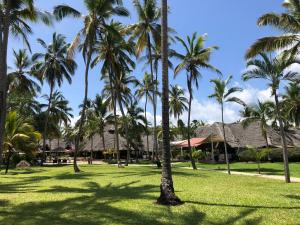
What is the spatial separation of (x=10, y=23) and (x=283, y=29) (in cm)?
1195

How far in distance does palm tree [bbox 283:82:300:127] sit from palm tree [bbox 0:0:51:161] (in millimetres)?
36178

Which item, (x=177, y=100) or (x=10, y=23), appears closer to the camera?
(x=10, y=23)

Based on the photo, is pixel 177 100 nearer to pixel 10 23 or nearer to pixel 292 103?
→ pixel 292 103

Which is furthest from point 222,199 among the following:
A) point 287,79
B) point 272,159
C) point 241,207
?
point 272,159

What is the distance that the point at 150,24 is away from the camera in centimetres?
3025

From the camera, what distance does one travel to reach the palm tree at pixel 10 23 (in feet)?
39.9

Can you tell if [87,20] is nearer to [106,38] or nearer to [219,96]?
[106,38]

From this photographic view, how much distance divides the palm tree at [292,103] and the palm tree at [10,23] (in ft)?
119

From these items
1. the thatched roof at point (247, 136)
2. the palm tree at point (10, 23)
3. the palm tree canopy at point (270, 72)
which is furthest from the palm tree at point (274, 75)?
the thatched roof at point (247, 136)

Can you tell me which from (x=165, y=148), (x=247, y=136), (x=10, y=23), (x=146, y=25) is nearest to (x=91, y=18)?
(x=146, y=25)

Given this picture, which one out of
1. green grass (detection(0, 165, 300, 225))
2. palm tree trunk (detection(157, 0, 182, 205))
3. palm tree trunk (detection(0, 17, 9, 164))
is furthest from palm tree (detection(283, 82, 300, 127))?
palm tree trunk (detection(0, 17, 9, 164))

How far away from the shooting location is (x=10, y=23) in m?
17.0

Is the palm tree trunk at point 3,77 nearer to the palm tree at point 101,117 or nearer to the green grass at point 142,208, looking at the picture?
the green grass at point 142,208

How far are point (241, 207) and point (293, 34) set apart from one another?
8.13m
